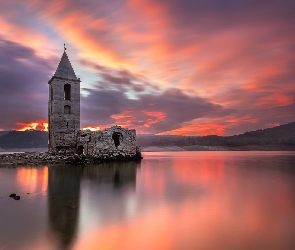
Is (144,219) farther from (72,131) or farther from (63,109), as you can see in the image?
(63,109)

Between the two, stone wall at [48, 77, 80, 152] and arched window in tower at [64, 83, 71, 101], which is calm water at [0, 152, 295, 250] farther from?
arched window in tower at [64, 83, 71, 101]

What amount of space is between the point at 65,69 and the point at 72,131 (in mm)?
8289

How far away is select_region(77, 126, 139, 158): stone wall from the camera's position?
3091 cm

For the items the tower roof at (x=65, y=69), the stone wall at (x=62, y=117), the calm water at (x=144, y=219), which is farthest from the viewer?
the tower roof at (x=65, y=69)

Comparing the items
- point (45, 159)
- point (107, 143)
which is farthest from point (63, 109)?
point (45, 159)

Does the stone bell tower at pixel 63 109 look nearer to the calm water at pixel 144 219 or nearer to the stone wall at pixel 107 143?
the stone wall at pixel 107 143

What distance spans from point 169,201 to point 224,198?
2581 millimetres

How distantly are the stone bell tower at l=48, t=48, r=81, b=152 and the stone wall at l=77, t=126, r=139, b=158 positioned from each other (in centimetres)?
143

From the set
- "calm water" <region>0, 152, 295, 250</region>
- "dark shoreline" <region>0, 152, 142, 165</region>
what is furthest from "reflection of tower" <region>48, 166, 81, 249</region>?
"dark shoreline" <region>0, 152, 142, 165</region>

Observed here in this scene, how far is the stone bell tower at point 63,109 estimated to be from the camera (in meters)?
32.9

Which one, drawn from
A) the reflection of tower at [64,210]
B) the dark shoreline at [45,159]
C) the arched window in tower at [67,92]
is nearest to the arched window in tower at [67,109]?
the arched window in tower at [67,92]

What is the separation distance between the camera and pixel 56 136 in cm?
3266

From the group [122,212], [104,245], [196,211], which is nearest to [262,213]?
[196,211]

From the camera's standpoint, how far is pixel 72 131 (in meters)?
33.6
